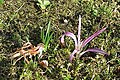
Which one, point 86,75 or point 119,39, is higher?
point 119,39

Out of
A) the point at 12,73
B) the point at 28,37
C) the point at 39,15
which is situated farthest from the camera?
the point at 39,15

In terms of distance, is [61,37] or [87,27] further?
[87,27]

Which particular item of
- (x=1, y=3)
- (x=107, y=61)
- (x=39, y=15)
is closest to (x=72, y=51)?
(x=107, y=61)

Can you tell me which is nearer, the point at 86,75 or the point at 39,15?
the point at 86,75

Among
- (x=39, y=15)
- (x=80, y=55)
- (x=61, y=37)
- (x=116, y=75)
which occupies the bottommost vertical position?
(x=116, y=75)

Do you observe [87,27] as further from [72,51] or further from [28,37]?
[28,37]

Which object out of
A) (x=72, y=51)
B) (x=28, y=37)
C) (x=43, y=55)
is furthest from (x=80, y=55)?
(x=28, y=37)

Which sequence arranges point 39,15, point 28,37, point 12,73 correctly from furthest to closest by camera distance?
point 39,15 < point 28,37 < point 12,73

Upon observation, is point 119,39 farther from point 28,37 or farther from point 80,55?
point 28,37

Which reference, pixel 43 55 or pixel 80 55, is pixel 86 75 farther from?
pixel 43 55
